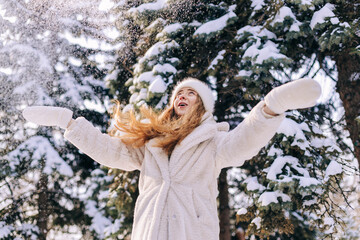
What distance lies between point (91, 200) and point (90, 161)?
47.2 inches

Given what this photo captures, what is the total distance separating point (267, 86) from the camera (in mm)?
5422

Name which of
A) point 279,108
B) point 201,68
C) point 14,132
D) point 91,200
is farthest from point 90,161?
point 279,108

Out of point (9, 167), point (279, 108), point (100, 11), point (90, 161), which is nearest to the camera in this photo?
point (279, 108)

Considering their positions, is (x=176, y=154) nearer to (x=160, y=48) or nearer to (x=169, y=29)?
(x=160, y=48)

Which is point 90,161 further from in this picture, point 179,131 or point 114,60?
point 179,131

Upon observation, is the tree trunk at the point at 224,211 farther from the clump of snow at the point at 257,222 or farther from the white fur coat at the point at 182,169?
the white fur coat at the point at 182,169

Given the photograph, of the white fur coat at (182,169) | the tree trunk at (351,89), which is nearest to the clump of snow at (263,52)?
the tree trunk at (351,89)

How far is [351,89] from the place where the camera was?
17.5ft

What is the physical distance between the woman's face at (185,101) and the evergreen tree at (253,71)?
2138mm

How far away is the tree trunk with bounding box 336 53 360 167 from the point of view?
5.09m

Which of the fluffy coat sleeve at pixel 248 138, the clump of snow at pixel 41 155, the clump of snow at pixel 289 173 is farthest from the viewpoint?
the clump of snow at pixel 41 155

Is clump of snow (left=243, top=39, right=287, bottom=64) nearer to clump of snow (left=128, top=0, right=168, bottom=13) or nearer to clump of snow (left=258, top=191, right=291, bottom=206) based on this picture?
clump of snow (left=258, top=191, right=291, bottom=206)

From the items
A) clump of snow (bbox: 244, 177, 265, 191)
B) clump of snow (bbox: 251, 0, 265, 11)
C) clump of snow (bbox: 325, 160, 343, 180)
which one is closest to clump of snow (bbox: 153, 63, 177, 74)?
clump of snow (bbox: 251, 0, 265, 11)

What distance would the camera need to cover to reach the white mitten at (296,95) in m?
1.66
